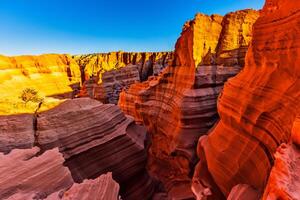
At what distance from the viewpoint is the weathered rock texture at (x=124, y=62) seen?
4191cm

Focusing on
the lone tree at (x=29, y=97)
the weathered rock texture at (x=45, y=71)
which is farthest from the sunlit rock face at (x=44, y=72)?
the lone tree at (x=29, y=97)

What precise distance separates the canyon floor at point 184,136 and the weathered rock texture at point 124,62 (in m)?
28.8

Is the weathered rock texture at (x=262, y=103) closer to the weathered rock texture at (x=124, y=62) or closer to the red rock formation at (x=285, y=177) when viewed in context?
the red rock formation at (x=285, y=177)

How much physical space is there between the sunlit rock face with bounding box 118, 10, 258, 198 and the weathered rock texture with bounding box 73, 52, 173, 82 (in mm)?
24109

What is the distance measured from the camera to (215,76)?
11117mm

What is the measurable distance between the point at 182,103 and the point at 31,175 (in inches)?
278

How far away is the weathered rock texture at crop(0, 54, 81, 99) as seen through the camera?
73.9 ft

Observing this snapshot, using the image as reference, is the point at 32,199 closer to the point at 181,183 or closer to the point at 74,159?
the point at 74,159

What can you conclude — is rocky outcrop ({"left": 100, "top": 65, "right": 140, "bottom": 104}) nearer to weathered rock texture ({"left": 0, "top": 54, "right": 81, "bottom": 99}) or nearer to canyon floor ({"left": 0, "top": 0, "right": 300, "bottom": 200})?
weathered rock texture ({"left": 0, "top": 54, "right": 81, "bottom": 99})

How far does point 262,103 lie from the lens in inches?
178

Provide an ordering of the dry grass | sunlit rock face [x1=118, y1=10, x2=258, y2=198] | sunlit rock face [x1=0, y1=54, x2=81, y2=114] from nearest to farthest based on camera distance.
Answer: the dry grass → sunlit rock face [x1=118, y1=10, x2=258, y2=198] → sunlit rock face [x1=0, y1=54, x2=81, y2=114]

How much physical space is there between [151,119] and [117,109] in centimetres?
479

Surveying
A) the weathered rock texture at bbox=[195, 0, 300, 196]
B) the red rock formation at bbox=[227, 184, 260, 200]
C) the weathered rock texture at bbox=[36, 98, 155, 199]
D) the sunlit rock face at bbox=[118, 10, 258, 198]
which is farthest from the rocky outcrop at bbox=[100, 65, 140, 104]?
the red rock formation at bbox=[227, 184, 260, 200]

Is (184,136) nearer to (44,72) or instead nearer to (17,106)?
(17,106)
